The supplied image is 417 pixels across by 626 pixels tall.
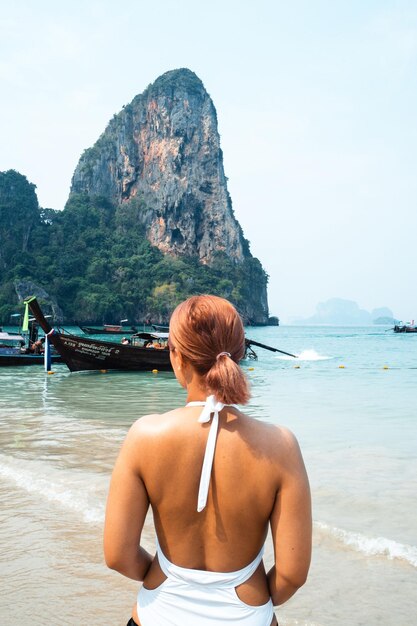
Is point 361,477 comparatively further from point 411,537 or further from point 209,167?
point 209,167

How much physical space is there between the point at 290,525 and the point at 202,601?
1.00 ft

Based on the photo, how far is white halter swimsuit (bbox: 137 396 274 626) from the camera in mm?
1511

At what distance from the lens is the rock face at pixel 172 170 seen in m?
124

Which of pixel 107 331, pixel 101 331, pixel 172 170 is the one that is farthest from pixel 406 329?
pixel 172 170

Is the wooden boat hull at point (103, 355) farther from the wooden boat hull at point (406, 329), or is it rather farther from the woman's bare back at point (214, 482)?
the wooden boat hull at point (406, 329)

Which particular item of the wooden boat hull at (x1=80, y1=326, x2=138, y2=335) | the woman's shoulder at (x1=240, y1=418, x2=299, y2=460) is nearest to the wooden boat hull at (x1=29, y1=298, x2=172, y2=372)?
the wooden boat hull at (x1=80, y1=326, x2=138, y2=335)

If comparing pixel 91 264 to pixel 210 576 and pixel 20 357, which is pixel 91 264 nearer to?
pixel 20 357

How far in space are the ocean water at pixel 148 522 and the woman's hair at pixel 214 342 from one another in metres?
0.39

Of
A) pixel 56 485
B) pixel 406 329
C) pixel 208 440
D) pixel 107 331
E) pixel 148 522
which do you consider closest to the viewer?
pixel 208 440

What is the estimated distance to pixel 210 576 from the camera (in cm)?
153

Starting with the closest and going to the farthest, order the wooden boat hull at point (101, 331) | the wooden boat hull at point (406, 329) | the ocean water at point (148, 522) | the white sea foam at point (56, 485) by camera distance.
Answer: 1. the ocean water at point (148, 522)
2. the white sea foam at point (56, 485)
3. the wooden boat hull at point (101, 331)
4. the wooden boat hull at point (406, 329)

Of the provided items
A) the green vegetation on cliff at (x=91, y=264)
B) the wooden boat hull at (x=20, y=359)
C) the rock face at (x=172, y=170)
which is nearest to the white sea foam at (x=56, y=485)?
the wooden boat hull at (x=20, y=359)

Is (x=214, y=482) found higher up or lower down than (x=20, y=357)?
higher up

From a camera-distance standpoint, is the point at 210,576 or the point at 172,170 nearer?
the point at 210,576
